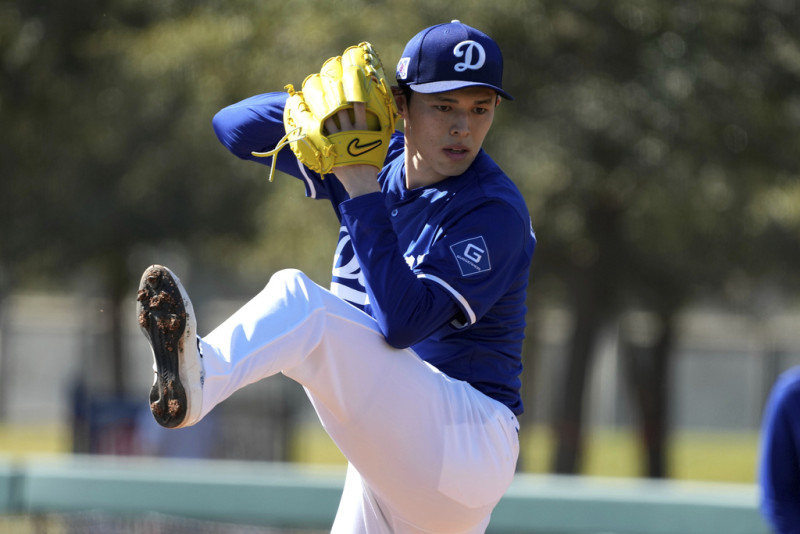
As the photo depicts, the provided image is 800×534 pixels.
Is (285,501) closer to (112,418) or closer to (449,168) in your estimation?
(449,168)

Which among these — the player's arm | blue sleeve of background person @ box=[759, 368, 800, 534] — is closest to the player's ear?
the player's arm

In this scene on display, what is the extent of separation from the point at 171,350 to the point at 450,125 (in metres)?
1.11

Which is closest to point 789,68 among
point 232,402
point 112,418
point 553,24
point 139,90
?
point 553,24

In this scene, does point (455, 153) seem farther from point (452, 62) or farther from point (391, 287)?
point (391, 287)

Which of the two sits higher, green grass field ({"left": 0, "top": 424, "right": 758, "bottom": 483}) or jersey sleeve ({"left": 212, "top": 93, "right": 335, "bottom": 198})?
jersey sleeve ({"left": 212, "top": 93, "right": 335, "bottom": 198})

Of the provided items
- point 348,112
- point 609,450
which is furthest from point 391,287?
point 609,450

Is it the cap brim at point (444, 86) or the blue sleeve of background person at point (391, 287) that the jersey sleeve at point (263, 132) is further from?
the blue sleeve of background person at point (391, 287)

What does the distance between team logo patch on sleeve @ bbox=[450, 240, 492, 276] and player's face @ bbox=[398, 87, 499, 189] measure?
326 mm

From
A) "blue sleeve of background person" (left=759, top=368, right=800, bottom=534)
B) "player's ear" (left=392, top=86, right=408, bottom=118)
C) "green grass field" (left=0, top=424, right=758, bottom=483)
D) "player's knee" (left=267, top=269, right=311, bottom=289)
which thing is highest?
"player's ear" (left=392, top=86, right=408, bottom=118)

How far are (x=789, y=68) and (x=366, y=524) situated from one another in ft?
19.9

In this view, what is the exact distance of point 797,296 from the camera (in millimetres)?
10984

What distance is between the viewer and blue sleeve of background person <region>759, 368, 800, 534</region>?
10.1ft

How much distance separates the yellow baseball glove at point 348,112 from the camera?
10.0 feet

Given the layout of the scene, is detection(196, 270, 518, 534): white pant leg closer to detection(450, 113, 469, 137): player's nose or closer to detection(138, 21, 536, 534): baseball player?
detection(138, 21, 536, 534): baseball player
